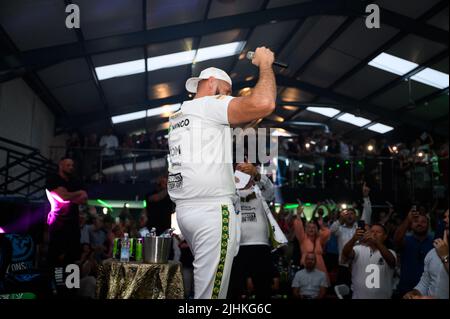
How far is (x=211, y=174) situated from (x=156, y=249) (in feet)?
2.89

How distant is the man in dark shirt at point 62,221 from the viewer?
176 inches

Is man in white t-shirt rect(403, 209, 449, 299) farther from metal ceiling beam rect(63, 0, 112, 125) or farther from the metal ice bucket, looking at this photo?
metal ceiling beam rect(63, 0, 112, 125)

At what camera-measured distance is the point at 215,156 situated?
2.23 meters

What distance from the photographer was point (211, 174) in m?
2.21

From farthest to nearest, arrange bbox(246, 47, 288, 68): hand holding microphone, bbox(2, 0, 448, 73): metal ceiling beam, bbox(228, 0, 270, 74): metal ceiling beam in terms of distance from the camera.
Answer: bbox(228, 0, 270, 74): metal ceiling beam
bbox(2, 0, 448, 73): metal ceiling beam
bbox(246, 47, 288, 68): hand holding microphone

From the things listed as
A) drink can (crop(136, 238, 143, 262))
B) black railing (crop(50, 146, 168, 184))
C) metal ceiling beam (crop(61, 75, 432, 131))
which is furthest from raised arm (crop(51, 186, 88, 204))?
metal ceiling beam (crop(61, 75, 432, 131))

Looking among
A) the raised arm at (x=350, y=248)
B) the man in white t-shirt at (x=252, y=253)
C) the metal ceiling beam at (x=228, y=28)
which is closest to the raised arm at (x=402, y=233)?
the raised arm at (x=350, y=248)

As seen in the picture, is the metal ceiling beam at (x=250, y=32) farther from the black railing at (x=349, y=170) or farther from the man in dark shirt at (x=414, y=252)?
the man in dark shirt at (x=414, y=252)

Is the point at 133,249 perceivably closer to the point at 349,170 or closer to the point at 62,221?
the point at 62,221

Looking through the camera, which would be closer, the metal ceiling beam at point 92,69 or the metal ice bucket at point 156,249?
the metal ice bucket at point 156,249

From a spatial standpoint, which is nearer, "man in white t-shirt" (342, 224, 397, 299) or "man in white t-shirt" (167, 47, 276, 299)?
"man in white t-shirt" (167, 47, 276, 299)

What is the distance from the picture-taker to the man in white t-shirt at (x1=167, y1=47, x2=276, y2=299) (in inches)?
83.7

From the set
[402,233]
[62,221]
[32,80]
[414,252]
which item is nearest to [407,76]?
[402,233]
